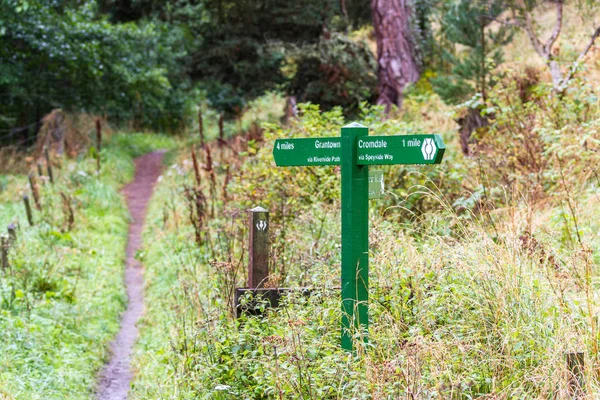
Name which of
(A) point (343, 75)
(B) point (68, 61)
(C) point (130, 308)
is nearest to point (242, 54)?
(A) point (343, 75)

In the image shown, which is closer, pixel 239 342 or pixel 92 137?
pixel 239 342

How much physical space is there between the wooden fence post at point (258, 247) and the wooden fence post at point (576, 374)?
2416 mm

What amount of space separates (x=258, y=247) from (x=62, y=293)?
146 inches

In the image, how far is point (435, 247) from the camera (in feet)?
16.9

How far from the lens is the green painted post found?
4.43 metres

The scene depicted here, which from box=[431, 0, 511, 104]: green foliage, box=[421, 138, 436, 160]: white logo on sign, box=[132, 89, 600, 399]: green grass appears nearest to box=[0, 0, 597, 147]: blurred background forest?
box=[431, 0, 511, 104]: green foliage

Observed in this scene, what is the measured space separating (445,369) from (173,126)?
77.1 ft

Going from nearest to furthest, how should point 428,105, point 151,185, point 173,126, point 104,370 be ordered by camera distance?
point 104,370 → point 428,105 → point 151,185 → point 173,126

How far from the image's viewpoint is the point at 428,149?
411 cm

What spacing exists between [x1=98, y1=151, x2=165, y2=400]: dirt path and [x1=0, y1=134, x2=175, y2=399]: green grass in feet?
0.38

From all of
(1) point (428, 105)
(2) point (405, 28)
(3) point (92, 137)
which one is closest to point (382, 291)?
(1) point (428, 105)

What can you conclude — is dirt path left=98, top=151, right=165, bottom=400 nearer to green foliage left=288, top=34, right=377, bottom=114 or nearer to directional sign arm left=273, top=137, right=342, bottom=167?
directional sign arm left=273, top=137, right=342, bottom=167

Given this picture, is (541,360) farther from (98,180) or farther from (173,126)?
(173,126)

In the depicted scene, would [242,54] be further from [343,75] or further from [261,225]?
[261,225]
